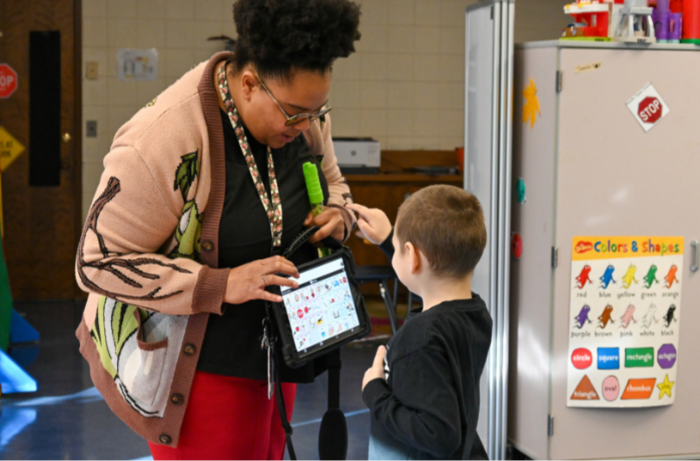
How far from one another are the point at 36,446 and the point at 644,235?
2.67 meters

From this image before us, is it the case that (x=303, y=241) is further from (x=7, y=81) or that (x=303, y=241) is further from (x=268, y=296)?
(x=7, y=81)

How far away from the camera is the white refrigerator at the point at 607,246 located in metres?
2.75

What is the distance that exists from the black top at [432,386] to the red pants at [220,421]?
24cm

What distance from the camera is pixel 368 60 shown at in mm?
6137

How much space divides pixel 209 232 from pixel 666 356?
221 centimetres

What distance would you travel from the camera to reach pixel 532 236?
2.87 metres

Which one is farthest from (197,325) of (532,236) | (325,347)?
(532,236)

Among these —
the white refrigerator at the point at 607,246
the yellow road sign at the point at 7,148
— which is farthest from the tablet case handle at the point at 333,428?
the yellow road sign at the point at 7,148

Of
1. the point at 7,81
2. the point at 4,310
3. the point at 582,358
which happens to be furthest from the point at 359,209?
the point at 7,81

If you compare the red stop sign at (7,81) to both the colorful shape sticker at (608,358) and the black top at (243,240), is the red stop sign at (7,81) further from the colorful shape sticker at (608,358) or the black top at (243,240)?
the black top at (243,240)

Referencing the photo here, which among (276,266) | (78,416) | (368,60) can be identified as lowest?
(78,416)

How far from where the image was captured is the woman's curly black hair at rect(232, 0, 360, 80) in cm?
127

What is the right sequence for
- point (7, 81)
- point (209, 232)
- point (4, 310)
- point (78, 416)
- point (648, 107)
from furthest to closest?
1. point (7, 81)
2. point (4, 310)
3. point (78, 416)
4. point (648, 107)
5. point (209, 232)

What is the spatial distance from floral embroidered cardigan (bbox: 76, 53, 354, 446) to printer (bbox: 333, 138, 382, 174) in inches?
166
